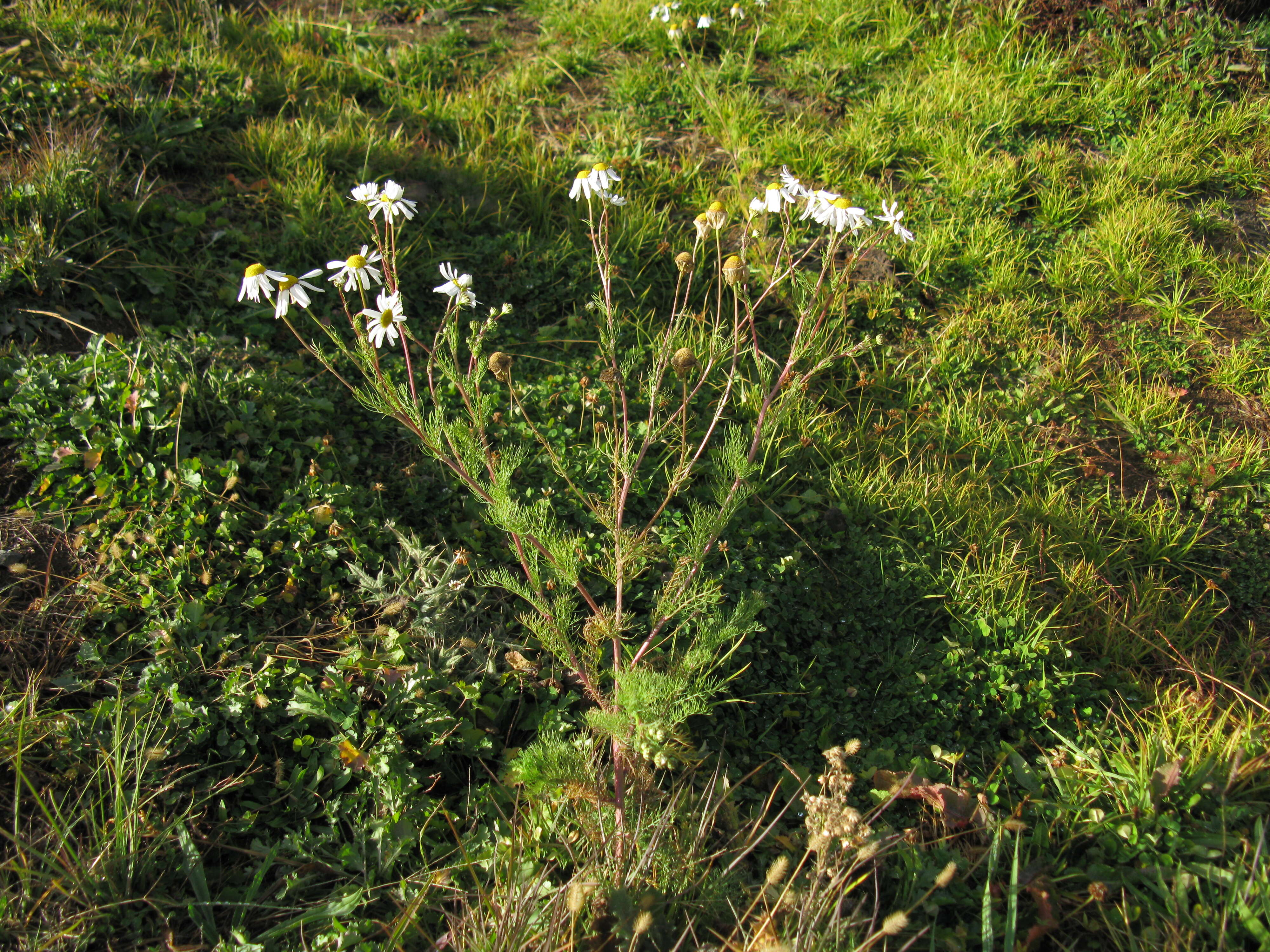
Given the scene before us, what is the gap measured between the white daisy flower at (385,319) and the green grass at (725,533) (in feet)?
2.12

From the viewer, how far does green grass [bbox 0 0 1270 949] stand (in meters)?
1.86

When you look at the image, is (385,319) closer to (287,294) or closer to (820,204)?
(287,294)

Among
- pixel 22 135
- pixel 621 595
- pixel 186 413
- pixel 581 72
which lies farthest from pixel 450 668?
pixel 581 72

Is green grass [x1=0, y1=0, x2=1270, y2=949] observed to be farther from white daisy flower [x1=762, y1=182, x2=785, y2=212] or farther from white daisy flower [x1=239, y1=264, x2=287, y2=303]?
white daisy flower [x1=762, y1=182, x2=785, y2=212]

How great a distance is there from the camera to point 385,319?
84.3 inches

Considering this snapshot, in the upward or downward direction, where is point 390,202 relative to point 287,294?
upward

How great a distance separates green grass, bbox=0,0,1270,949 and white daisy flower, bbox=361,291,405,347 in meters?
0.65

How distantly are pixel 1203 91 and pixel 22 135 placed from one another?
568cm

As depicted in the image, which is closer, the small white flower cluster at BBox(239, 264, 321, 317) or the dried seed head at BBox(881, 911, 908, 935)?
the dried seed head at BBox(881, 911, 908, 935)

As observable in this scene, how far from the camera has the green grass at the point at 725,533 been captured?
6.11 feet

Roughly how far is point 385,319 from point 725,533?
4.20 feet

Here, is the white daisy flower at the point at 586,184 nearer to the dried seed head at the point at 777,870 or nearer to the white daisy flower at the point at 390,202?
the white daisy flower at the point at 390,202

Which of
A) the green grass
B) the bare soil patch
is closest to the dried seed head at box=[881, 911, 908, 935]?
the green grass

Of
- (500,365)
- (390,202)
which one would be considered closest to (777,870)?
(500,365)
